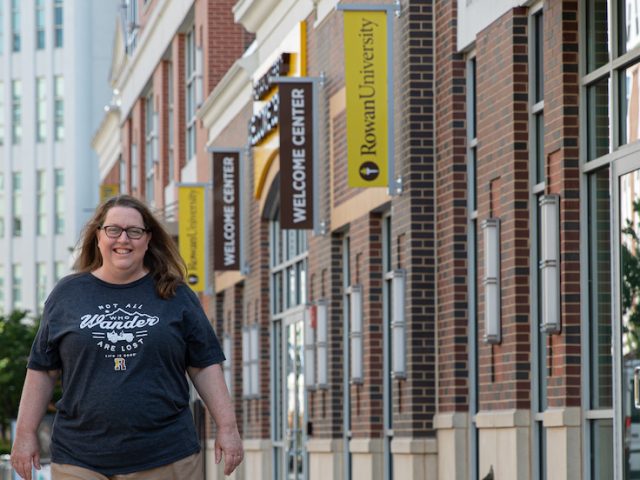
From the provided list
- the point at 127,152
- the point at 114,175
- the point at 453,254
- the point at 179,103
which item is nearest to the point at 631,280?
the point at 453,254

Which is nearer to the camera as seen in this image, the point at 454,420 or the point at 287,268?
the point at 454,420

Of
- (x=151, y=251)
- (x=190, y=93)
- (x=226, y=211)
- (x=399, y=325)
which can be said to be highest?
(x=190, y=93)

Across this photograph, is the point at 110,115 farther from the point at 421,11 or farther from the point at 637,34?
the point at 637,34

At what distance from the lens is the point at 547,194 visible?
13.0 m

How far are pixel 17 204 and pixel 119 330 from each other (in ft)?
223

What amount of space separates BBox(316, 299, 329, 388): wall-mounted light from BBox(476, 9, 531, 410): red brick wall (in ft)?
19.1

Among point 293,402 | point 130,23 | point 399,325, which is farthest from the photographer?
point 130,23

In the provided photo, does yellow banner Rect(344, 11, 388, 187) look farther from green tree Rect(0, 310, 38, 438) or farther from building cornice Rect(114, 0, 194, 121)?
green tree Rect(0, 310, 38, 438)

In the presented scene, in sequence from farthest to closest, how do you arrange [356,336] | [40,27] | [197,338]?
1. [40,27]
2. [356,336]
3. [197,338]

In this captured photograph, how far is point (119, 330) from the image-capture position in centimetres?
688

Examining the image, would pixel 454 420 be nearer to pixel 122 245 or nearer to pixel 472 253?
pixel 472 253

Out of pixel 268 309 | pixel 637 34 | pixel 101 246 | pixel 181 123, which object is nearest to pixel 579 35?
pixel 637 34

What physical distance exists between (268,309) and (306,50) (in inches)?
198


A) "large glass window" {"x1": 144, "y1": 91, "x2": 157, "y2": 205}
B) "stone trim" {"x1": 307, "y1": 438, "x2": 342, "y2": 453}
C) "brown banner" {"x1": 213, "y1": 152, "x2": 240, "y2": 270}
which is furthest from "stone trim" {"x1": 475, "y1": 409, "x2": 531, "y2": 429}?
"large glass window" {"x1": 144, "y1": 91, "x2": 157, "y2": 205}
